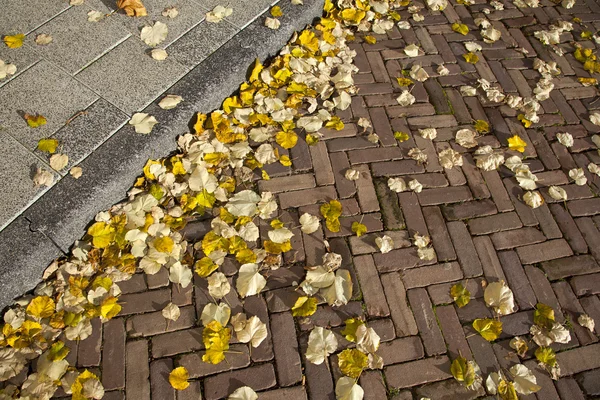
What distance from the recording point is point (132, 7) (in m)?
2.95

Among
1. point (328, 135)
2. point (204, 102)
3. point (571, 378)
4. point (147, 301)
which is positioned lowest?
point (571, 378)

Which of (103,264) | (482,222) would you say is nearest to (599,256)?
(482,222)

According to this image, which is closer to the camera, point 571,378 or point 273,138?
point 571,378

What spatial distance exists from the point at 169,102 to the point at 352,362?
5.70ft

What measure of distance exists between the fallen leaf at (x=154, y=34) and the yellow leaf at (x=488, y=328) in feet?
8.17

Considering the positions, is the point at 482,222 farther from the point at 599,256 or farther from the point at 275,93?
the point at 275,93

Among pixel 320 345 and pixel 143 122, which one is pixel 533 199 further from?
pixel 143 122

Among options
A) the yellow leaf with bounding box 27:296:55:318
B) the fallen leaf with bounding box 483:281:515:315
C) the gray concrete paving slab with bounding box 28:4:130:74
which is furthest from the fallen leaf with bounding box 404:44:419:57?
the yellow leaf with bounding box 27:296:55:318

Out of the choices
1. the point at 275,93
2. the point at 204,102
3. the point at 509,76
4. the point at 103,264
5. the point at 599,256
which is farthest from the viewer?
the point at 509,76

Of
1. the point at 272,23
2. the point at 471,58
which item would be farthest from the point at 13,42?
the point at 471,58

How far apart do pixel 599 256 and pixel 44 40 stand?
11.5ft

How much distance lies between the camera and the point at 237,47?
2889 mm

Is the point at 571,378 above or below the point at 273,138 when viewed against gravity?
below

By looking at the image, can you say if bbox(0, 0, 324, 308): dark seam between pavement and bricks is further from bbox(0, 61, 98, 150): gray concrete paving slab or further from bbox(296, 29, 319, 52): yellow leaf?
bbox(0, 61, 98, 150): gray concrete paving slab
